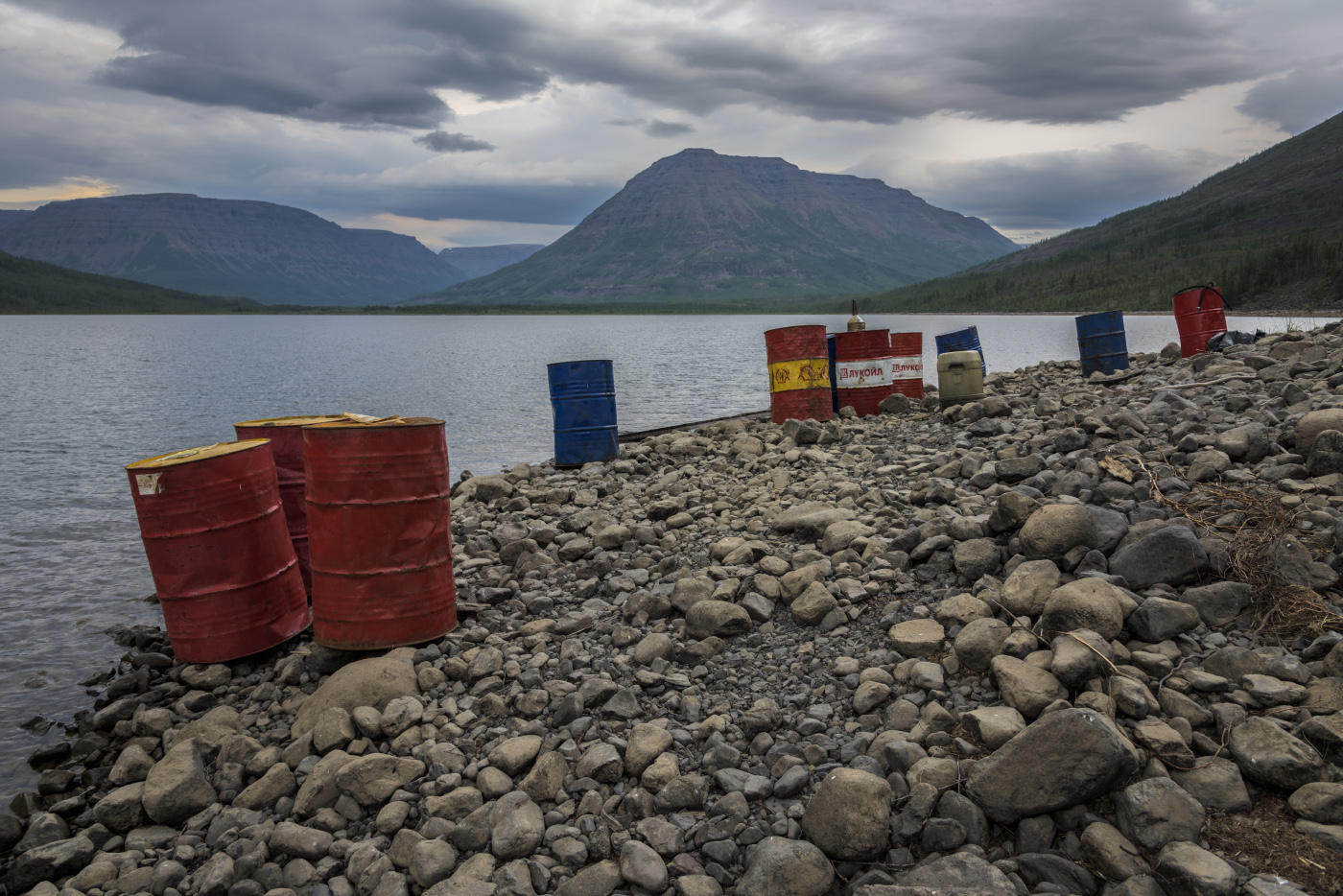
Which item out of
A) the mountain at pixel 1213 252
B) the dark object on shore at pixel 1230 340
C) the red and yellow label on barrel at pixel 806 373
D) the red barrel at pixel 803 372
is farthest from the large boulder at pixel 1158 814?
the mountain at pixel 1213 252

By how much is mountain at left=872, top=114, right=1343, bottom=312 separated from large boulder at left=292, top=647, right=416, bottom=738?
258 feet

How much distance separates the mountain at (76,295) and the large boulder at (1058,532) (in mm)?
205519

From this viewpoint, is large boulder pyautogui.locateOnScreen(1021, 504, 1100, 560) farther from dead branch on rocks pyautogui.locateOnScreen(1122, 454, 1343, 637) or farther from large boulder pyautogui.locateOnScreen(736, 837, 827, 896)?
large boulder pyautogui.locateOnScreen(736, 837, 827, 896)

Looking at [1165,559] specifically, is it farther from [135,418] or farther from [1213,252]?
[1213,252]

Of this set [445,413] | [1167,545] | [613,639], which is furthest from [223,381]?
[1167,545]

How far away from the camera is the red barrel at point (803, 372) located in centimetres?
1166

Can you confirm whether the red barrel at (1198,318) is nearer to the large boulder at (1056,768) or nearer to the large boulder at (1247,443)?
the large boulder at (1247,443)

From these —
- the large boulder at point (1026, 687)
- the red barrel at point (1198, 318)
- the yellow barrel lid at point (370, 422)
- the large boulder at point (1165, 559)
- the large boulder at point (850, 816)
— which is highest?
the red barrel at point (1198, 318)

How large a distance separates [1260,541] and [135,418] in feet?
78.8

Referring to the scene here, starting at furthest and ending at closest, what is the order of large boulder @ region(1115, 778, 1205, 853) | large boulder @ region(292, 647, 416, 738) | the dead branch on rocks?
large boulder @ region(292, 647, 416, 738) < the dead branch on rocks < large boulder @ region(1115, 778, 1205, 853)

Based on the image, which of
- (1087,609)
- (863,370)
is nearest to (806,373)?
(863,370)

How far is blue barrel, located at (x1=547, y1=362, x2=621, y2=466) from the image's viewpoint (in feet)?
36.1

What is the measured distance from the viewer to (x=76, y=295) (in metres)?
173

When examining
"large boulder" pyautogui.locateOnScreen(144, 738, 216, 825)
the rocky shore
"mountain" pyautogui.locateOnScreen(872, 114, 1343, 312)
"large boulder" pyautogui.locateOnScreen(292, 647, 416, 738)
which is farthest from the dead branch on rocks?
"mountain" pyautogui.locateOnScreen(872, 114, 1343, 312)
